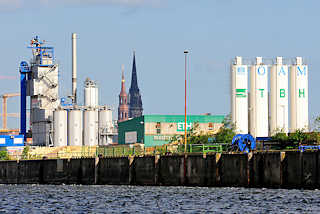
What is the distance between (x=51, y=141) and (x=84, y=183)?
6519 centimetres

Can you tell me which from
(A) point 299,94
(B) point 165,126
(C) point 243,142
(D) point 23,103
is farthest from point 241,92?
(D) point 23,103

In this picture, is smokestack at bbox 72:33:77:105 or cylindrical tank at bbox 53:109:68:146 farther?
smokestack at bbox 72:33:77:105

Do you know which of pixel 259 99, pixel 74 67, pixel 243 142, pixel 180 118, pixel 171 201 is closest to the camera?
pixel 171 201

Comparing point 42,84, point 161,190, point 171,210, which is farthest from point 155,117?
point 171,210

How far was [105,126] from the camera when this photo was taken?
6339 inches

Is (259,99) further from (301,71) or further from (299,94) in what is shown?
(301,71)

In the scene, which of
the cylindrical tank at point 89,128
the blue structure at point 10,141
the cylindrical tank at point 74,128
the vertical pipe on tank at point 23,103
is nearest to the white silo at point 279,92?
the cylindrical tank at point 89,128

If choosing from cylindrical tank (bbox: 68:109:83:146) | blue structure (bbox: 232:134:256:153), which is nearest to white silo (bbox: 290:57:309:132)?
cylindrical tank (bbox: 68:109:83:146)

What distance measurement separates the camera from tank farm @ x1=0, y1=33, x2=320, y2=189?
69.1 m

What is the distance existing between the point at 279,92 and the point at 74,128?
42942 millimetres

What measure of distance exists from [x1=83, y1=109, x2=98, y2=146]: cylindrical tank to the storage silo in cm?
3537

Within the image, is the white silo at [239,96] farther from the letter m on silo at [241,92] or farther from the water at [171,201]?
the water at [171,201]

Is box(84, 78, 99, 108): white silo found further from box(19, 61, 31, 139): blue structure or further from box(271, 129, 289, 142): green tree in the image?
box(271, 129, 289, 142): green tree

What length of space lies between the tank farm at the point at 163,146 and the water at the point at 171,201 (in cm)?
224
